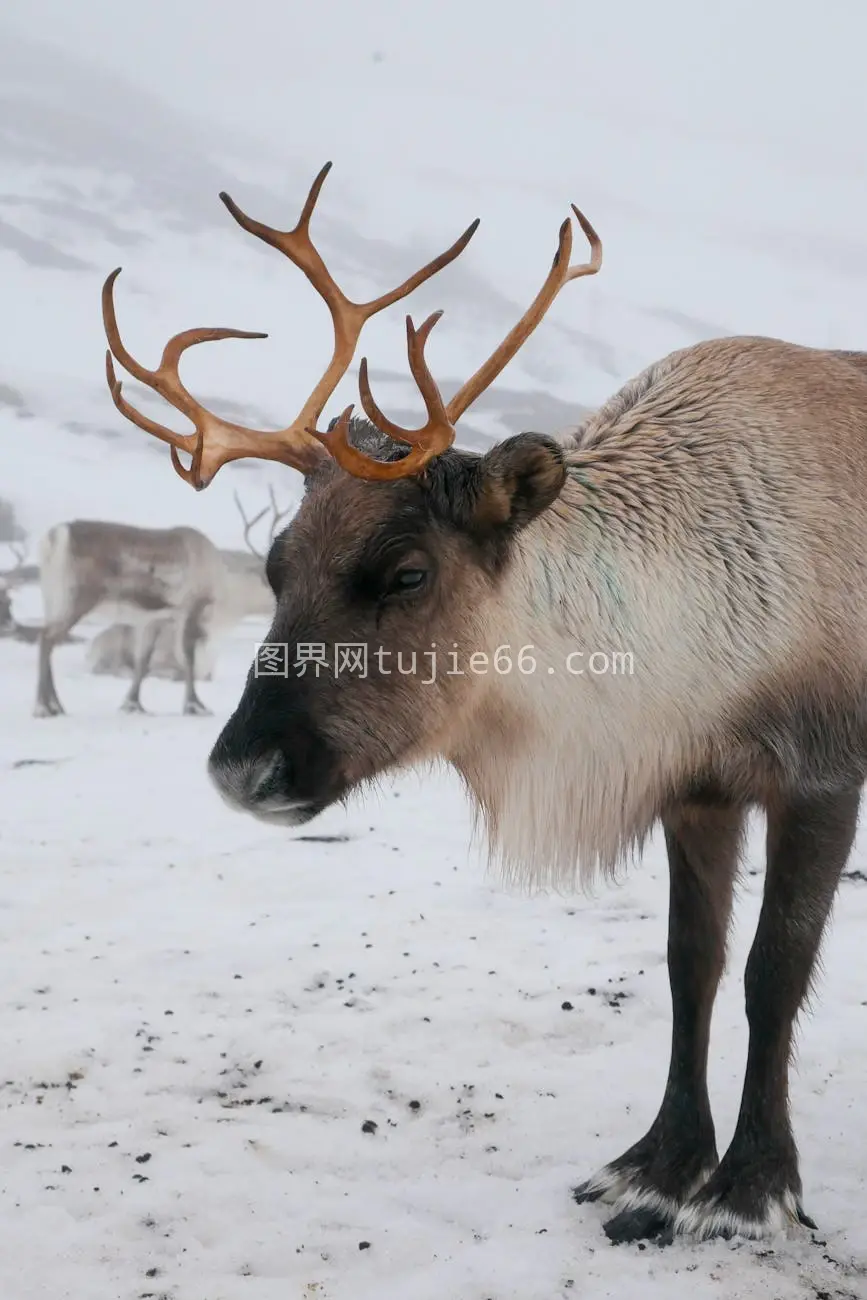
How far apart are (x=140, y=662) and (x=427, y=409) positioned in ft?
26.2

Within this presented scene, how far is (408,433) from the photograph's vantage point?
6.12 ft

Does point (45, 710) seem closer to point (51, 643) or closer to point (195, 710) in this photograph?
point (51, 643)

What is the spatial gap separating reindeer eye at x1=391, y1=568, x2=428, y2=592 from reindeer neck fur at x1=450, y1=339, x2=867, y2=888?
0.16 meters

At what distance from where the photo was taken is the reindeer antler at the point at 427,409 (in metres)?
1.82

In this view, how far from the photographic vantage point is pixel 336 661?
187 centimetres

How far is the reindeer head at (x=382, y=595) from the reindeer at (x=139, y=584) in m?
7.48

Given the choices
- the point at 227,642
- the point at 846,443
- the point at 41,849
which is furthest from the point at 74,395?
the point at 846,443

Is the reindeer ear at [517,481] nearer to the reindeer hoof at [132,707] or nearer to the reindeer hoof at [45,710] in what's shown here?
the reindeer hoof at [45,710]

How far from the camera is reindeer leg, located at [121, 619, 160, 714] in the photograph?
30.1 feet

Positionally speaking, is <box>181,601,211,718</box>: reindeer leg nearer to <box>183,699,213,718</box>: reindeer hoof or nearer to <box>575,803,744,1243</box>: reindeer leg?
<box>183,699,213,718</box>: reindeer hoof

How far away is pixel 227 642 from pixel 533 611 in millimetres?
11508

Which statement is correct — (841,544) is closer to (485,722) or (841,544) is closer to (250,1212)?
(485,722)

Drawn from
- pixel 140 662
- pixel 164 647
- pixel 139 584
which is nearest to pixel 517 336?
pixel 140 662

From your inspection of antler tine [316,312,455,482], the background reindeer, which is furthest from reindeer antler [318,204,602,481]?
the background reindeer
